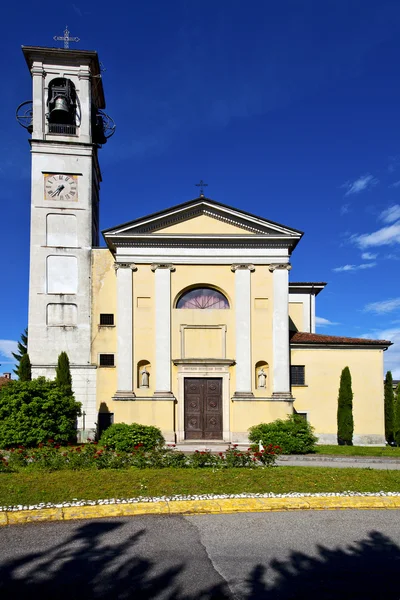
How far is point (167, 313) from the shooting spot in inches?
984

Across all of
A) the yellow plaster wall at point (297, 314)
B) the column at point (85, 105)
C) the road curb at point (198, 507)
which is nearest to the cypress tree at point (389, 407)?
the yellow plaster wall at point (297, 314)

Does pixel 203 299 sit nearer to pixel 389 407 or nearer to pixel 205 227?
pixel 205 227

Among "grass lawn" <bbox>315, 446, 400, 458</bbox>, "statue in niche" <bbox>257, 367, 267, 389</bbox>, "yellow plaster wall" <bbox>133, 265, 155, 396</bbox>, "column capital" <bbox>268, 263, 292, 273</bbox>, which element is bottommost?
"grass lawn" <bbox>315, 446, 400, 458</bbox>

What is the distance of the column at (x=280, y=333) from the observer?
2462cm

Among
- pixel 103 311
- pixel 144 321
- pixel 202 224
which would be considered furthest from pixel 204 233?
pixel 103 311

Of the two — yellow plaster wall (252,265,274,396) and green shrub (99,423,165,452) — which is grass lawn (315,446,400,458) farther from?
green shrub (99,423,165,452)

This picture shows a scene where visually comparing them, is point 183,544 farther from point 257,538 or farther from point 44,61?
point 44,61

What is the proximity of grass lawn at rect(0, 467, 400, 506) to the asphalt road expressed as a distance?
1.53m

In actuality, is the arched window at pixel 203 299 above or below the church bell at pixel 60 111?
below

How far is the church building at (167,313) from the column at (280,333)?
50 millimetres

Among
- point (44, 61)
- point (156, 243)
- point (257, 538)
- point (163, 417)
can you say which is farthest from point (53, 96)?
point (257, 538)

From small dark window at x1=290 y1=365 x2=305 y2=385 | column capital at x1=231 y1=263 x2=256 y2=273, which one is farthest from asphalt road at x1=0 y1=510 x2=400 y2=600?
small dark window at x1=290 y1=365 x2=305 y2=385

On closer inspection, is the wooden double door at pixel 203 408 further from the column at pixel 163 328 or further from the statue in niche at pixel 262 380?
the statue in niche at pixel 262 380

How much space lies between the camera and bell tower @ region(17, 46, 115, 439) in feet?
82.5
